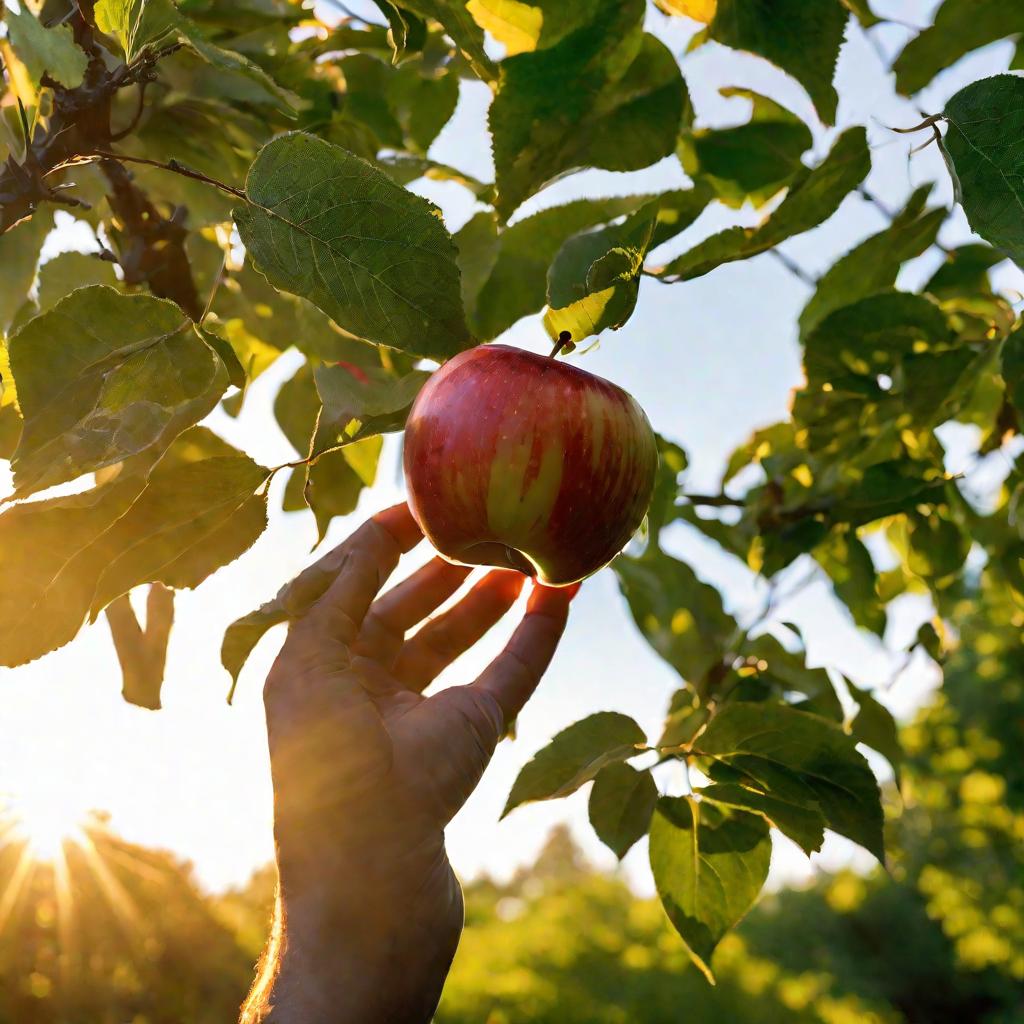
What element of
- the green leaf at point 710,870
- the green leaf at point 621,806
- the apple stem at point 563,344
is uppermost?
the apple stem at point 563,344

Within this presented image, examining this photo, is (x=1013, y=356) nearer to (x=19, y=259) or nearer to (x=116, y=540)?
(x=116, y=540)

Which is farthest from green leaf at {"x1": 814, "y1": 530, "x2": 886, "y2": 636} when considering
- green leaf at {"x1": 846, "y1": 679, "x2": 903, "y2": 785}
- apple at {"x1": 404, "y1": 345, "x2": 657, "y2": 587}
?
apple at {"x1": 404, "y1": 345, "x2": 657, "y2": 587}

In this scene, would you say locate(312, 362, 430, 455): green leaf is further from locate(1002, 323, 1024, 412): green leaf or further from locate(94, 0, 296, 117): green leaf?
locate(1002, 323, 1024, 412): green leaf

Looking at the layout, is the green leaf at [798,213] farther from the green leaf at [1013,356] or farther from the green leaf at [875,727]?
the green leaf at [875,727]

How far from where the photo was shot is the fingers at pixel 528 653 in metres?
1.00

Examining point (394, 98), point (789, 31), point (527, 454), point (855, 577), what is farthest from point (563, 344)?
point (855, 577)

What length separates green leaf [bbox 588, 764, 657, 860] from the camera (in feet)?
3.02

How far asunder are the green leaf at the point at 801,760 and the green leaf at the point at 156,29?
626 mm

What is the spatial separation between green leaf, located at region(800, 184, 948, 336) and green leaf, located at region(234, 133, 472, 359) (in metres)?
0.57

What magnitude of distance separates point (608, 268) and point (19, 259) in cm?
60

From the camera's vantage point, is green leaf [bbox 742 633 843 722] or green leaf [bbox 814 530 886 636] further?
green leaf [bbox 814 530 886 636]

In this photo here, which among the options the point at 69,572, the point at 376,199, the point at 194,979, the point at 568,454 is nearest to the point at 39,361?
the point at 69,572

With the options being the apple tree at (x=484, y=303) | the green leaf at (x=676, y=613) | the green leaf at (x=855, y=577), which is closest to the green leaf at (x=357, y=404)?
the apple tree at (x=484, y=303)

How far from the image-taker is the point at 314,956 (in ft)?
2.57
